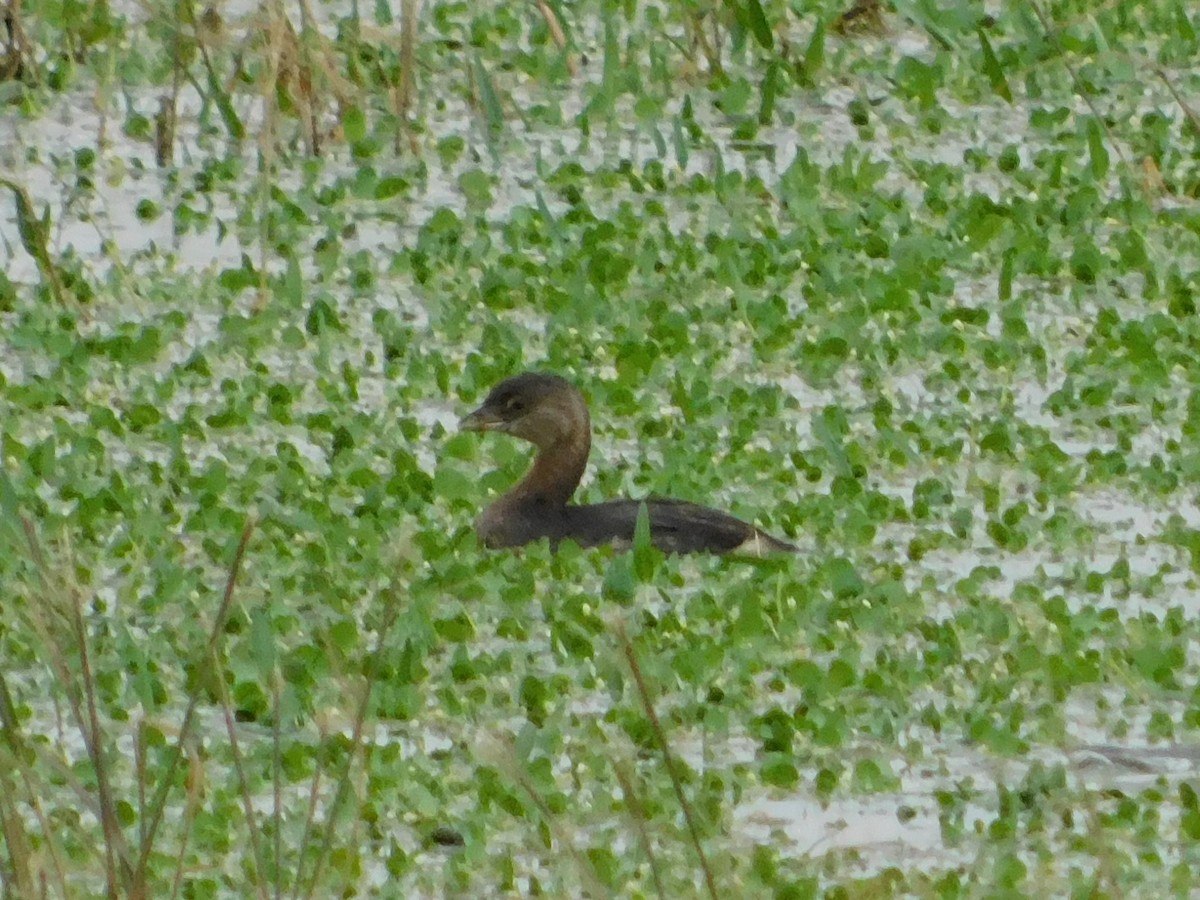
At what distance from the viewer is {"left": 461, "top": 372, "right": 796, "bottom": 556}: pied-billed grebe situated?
6.85 metres

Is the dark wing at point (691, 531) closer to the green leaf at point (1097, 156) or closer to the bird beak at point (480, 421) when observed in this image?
the bird beak at point (480, 421)

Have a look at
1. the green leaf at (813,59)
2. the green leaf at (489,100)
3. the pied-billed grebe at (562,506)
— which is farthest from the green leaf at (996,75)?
the pied-billed grebe at (562,506)

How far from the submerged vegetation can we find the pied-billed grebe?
0.09 metres

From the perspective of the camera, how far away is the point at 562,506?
724cm

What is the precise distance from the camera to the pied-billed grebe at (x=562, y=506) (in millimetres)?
6848

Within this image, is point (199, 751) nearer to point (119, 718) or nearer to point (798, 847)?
point (119, 718)

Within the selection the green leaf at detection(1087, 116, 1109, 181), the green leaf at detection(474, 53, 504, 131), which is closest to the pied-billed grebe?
the green leaf at detection(474, 53, 504, 131)

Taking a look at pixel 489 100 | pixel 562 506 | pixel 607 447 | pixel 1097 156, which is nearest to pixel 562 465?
pixel 562 506

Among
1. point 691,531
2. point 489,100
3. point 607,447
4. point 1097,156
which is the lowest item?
point 607,447

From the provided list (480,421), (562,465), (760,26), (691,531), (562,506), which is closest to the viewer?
(691,531)

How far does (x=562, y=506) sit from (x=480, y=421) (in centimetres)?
47

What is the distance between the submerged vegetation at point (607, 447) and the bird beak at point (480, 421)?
144 mm

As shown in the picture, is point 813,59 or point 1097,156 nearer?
point 1097,156

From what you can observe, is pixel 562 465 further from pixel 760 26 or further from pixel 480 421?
pixel 760 26
